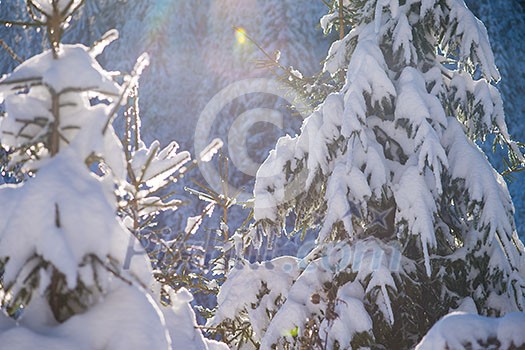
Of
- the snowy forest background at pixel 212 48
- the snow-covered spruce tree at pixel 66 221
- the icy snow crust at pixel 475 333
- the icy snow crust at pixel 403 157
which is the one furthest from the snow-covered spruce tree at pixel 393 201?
the snowy forest background at pixel 212 48

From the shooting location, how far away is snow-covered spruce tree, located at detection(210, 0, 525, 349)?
13.2 ft

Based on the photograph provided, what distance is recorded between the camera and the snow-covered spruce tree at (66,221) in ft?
5.67

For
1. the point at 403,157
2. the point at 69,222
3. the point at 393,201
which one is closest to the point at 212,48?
the point at 403,157

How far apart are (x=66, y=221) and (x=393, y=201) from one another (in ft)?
10.7

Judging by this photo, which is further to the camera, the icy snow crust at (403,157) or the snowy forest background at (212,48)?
the snowy forest background at (212,48)

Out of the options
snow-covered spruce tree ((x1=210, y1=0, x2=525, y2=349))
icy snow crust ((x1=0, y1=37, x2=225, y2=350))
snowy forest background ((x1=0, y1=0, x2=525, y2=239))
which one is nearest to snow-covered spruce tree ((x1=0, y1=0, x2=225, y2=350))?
icy snow crust ((x1=0, y1=37, x2=225, y2=350))

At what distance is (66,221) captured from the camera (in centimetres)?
172

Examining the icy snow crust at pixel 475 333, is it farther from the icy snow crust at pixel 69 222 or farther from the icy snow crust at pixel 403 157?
the icy snow crust at pixel 69 222

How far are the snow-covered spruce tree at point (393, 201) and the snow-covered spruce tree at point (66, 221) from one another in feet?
6.77

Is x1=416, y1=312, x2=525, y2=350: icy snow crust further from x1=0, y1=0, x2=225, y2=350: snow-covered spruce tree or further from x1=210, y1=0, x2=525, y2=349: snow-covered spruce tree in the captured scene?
x1=0, y1=0, x2=225, y2=350: snow-covered spruce tree

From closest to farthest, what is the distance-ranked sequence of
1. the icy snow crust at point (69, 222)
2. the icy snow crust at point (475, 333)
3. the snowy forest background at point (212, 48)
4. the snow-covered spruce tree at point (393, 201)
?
1. the icy snow crust at point (69, 222)
2. the icy snow crust at point (475, 333)
3. the snow-covered spruce tree at point (393, 201)
4. the snowy forest background at point (212, 48)

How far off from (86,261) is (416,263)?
3197 mm

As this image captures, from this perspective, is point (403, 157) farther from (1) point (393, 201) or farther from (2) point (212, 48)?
(2) point (212, 48)

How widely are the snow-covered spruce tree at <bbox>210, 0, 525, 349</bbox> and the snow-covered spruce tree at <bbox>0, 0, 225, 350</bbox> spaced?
206cm
